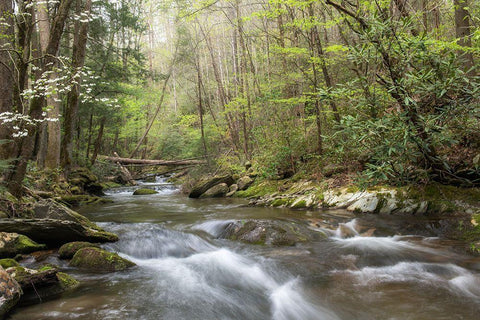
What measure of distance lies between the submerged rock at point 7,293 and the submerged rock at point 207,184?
35.6 ft

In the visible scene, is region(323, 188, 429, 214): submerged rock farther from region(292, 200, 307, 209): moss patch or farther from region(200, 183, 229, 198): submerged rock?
region(200, 183, 229, 198): submerged rock

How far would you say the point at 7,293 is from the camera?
3285 mm

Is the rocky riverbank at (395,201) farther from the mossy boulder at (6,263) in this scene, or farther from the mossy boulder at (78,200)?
the mossy boulder at (6,263)

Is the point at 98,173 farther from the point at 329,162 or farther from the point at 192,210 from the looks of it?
the point at 329,162

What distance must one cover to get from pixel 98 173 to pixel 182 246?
13.3 metres

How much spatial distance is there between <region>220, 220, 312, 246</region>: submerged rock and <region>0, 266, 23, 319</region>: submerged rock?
411cm

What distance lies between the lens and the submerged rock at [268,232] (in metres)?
6.37

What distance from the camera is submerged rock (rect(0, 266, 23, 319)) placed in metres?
3.24

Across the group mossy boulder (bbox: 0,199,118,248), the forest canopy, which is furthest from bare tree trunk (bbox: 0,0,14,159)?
mossy boulder (bbox: 0,199,118,248)

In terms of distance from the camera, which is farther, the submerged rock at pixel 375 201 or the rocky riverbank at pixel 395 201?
the submerged rock at pixel 375 201

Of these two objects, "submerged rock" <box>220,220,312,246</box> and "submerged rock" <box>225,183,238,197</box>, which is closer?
"submerged rock" <box>220,220,312,246</box>

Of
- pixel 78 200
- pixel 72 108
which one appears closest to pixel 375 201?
pixel 78 200

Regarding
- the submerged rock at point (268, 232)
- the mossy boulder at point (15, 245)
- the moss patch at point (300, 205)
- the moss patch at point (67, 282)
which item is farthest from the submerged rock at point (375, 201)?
the mossy boulder at point (15, 245)

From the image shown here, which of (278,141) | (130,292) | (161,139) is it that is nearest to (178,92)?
(161,139)
